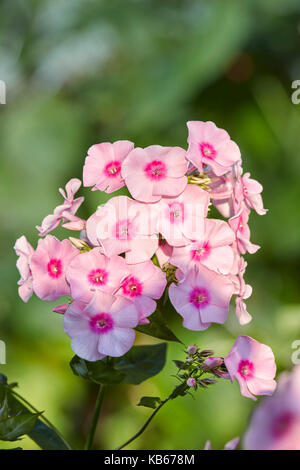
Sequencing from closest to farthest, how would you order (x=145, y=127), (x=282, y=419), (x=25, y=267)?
1. (x=282, y=419)
2. (x=25, y=267)
3. (x=145, y=127)

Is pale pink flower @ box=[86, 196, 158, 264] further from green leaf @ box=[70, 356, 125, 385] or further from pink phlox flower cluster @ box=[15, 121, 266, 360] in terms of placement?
green leaf @ box=[70, 356, 125, 385]

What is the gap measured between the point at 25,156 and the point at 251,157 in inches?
36.2

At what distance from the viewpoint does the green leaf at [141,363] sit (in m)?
0.79

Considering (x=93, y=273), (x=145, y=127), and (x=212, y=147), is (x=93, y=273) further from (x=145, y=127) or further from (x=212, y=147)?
(x=145, y=127)

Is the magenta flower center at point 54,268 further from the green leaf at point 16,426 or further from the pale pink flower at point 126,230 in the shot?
the green leaf at point 16,426

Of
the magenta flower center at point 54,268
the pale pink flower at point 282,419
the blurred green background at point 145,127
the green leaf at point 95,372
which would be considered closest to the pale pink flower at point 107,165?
the magenta flower center at point 54,268

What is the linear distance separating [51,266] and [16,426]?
8.0 inches

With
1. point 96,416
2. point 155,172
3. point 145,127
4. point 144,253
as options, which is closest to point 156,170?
point 155,172

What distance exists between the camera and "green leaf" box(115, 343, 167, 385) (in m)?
0.79

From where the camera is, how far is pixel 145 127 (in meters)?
2.00

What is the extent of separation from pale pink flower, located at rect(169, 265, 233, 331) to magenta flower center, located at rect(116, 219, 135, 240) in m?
0.08

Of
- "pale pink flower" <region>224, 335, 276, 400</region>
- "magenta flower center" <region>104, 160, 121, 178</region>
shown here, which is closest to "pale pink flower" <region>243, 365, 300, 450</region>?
"pale pink flower" <region>224, 335, 276, 400</region>

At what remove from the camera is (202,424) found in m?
1.57

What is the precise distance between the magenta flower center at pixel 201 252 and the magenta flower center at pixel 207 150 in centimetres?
12
